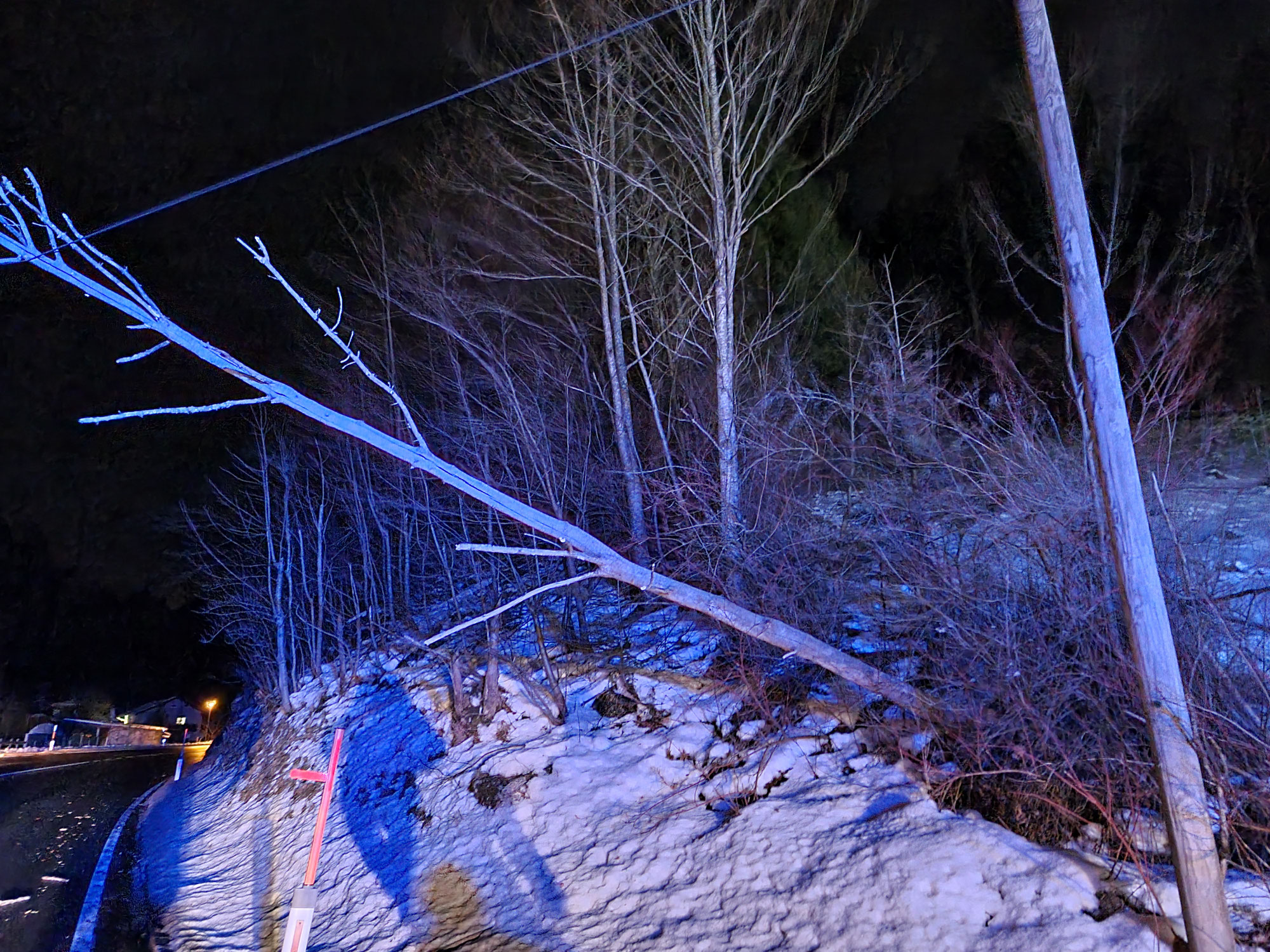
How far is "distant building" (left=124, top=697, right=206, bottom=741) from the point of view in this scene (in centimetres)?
8581

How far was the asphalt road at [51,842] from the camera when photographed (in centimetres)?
763

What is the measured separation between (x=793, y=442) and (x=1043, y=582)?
468 cm

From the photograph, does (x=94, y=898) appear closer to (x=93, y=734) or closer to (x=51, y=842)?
(x=51, y=842)

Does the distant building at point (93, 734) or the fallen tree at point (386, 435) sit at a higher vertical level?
the fallen tree at point (386, 435)

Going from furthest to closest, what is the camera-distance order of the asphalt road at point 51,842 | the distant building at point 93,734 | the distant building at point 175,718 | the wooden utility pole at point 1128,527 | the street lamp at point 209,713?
the distant building at point 175,718 < the street lamp at point 209,713 < the distant building at point 93,734 < the asphalt road at point 51,842 < the wooden utility pole at point 1128,527

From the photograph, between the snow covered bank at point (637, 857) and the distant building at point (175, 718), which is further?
the distant building at point (175, 718)

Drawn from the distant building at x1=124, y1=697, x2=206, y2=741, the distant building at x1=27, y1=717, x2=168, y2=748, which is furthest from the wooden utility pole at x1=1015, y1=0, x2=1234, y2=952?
the distant building at x1=124, y1=697, x2=206, y2=741

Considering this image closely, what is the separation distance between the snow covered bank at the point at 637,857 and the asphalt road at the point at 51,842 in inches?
38.0

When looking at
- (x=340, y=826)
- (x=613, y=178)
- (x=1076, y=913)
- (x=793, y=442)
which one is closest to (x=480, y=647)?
(x=340, y=826)

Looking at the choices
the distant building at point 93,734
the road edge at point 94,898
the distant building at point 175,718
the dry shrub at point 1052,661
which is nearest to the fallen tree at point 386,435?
the dry shrub at point 1052,661

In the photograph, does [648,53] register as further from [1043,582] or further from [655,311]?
[1043,582]

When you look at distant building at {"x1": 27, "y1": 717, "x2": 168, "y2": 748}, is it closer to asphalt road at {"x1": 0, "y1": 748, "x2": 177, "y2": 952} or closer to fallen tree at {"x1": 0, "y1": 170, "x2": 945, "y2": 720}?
asphalt road at {"x1": 0, "y1": 748, "x2": 177, "y2": 952}

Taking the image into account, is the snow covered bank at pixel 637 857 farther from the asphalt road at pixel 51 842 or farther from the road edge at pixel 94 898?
the asphalt road at pixel 51 842

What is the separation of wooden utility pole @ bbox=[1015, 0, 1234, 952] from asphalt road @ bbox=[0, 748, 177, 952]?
29.2 feet
